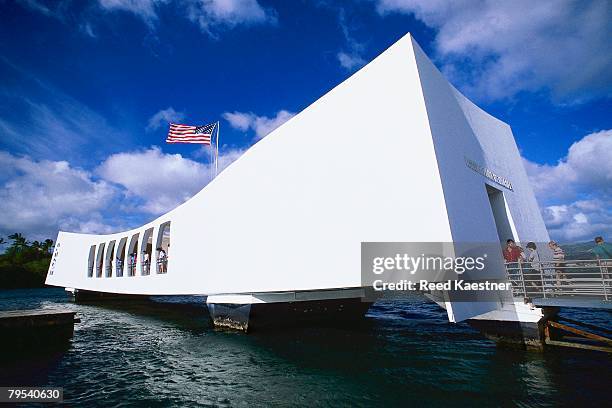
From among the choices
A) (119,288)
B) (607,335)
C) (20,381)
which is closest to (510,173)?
(607,335)

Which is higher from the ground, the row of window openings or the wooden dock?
the row of window openings

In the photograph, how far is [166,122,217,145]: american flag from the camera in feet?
53.3

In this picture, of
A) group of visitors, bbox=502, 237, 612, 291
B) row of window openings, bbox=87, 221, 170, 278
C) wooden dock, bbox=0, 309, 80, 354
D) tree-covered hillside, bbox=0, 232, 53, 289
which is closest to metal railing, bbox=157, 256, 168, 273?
row of window openings, bbox=87, 221, 170, 278

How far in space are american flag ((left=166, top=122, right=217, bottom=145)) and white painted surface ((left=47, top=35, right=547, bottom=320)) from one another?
2.78 m

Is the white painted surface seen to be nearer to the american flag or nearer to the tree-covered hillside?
the american flag

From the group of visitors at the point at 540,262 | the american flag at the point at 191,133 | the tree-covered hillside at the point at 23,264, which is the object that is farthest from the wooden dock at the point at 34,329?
the tree-covered hillside at the point at 23,264

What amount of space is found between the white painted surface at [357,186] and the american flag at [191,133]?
2781 mm

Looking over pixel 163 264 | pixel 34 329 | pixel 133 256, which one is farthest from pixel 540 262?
pixel 133 256

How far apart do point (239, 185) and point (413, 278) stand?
829 centimetres

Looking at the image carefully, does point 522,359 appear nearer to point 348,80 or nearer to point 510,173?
point 510,173

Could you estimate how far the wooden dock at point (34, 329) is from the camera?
10.2 m

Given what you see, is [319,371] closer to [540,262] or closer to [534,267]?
[540,262]

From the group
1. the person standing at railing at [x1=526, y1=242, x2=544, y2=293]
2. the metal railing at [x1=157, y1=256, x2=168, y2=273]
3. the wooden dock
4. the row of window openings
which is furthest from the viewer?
the row of window openings

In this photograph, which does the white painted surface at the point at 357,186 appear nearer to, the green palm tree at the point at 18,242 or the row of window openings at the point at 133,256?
the row of window openings at the point at 133,256
